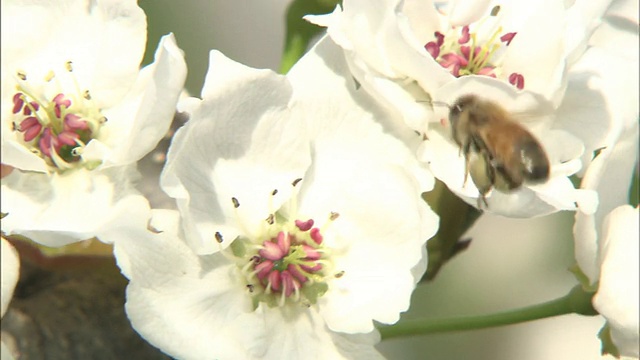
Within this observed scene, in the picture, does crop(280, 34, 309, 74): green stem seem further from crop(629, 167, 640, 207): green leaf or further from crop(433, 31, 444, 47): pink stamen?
crop(629, 167, 640, 207): green leaf

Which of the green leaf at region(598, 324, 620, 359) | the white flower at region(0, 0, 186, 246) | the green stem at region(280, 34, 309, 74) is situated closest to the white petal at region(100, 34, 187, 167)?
the white flower at region(0, 0, 186, 246)

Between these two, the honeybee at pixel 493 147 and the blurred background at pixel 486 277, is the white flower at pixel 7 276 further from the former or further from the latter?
the blurred background at pixel 486 277

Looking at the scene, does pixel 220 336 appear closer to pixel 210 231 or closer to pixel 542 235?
pixel 210 231

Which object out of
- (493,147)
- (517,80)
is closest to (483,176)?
(493,147)

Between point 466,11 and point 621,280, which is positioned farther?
point 466,11

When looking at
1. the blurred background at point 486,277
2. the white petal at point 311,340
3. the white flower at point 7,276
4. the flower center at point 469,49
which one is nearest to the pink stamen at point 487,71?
the flower center at point 469,49

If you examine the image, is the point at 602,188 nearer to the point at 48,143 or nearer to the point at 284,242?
the point at 284,242

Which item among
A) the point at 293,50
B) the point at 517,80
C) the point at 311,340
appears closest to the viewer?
the point at 311,340
